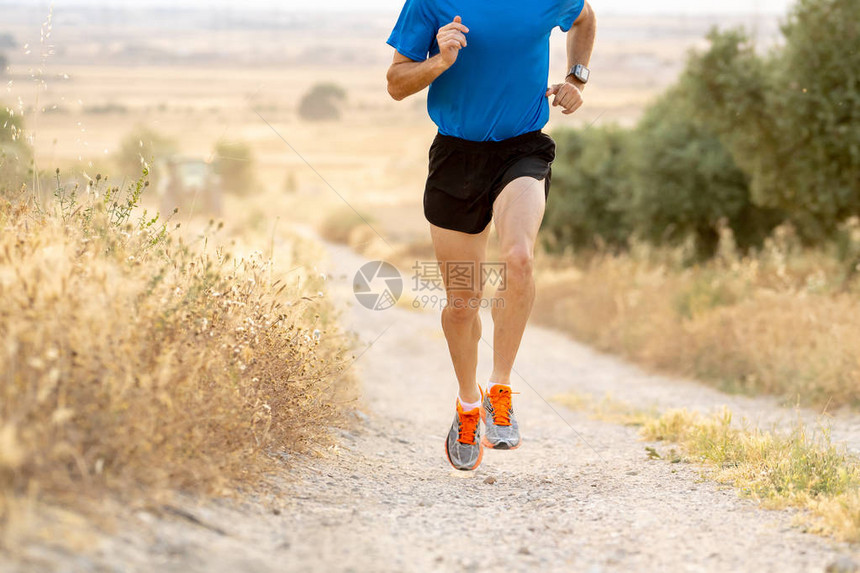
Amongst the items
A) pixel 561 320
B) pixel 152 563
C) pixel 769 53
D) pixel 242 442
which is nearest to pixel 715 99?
pixel 769 53

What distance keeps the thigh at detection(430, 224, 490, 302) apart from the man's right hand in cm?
87

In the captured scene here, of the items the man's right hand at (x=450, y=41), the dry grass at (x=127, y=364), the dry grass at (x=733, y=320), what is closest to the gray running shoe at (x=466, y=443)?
the dry grass at (x=127, y=364)

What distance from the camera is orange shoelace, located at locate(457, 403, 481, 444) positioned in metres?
4.48

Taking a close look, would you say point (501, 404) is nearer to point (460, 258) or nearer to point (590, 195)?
point (460, 258)

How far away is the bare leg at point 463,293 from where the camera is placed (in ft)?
14.0

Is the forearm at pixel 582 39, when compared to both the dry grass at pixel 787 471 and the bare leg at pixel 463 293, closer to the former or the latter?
the bare leg at pixel 463 293

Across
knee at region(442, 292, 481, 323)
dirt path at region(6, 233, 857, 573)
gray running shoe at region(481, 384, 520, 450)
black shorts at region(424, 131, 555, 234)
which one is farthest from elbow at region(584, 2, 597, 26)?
dirt path at region(6, 233, 857, 573)

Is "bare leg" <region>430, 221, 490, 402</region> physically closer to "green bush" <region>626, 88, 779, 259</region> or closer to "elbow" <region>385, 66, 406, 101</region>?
"elbow" <region>385, 66, 406, 101</region>

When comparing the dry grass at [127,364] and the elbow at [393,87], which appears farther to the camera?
the elbow at [393,87]

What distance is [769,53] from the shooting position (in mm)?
11992

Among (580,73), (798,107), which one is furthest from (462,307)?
(798,107)

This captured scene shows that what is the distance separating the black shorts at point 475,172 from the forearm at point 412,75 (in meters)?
0.33

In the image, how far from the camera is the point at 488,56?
4.10 meters

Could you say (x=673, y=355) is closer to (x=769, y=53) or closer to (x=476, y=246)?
(x=769, y=53)
